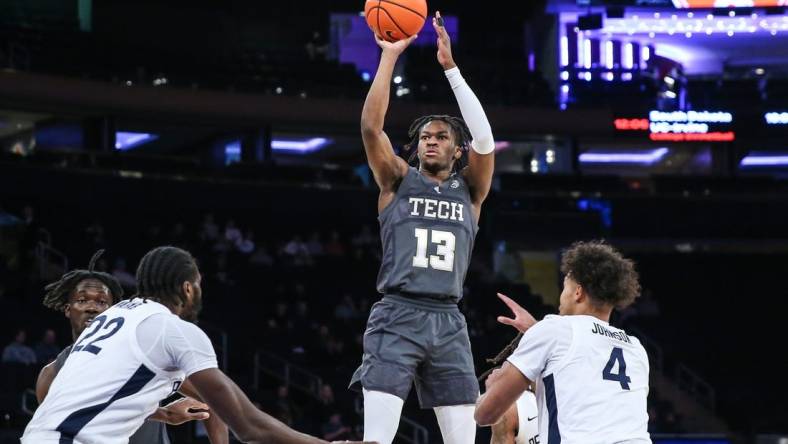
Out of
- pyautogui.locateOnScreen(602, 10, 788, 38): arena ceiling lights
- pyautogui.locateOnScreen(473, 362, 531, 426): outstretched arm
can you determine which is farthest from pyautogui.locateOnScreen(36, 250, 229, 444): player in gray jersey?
pyautogui.locateOnScreen(602, 10, 788, 38): arena ceiling lights

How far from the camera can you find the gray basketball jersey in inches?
255

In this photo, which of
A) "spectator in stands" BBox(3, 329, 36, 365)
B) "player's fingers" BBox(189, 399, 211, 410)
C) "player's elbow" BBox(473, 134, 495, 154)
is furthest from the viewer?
"spectator in stands" BBox(3, 329, 36, 365)

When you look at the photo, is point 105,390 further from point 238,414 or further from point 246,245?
point 246,245

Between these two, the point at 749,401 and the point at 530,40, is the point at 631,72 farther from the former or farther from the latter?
the point at 749,401

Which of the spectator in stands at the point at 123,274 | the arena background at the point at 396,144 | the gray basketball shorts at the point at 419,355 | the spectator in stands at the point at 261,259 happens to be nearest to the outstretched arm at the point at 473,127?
the gray basketball shorts at the point at 419,355

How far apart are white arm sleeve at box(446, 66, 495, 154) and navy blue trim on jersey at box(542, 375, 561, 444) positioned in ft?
5.79

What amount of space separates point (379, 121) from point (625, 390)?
2024mm

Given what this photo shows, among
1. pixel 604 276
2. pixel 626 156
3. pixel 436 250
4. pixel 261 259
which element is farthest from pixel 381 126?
pixel 626 156

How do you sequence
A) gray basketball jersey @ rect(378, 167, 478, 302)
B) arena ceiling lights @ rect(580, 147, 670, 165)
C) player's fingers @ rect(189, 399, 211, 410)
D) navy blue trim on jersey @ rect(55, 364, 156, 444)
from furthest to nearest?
arena ceiling lights @ rect(580, 147, 670, 165) → gray basketball jersey @ rect(378, 167, 478, 302) → player's fingers @ rect(189, 399, 211, 410) → navy blue trim on jersey @ rect(55, 364, 156, 444)

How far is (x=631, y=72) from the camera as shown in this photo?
98.5 feet

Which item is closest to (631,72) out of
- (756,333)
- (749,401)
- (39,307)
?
(756,333)

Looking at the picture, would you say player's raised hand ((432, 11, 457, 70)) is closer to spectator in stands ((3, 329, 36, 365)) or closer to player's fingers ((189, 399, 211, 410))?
player's fingers ((189, 399, 211, 410))

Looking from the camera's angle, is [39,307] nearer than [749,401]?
Yes

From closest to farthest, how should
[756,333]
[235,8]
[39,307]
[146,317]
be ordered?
[146,317] → [39,307] → [756,333] → [235,8]
